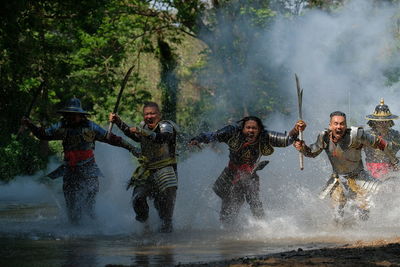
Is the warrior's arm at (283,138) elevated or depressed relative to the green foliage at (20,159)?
depressed

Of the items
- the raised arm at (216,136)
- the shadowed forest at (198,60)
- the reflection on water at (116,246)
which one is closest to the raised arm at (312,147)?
the raised arm at (216,136)

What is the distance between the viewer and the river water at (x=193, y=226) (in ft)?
25.4

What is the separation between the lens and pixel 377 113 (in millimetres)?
11789

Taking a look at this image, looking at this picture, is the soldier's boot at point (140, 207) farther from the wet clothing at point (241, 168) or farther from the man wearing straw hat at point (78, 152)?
the wet clothing at point (241, 168)

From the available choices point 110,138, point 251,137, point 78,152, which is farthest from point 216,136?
point 78,152

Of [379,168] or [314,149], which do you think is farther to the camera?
[379,168]

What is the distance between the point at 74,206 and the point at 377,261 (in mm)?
5125

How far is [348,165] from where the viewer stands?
987cm

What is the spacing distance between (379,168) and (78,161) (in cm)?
422

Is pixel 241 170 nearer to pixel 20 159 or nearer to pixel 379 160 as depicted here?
pixel 379 160

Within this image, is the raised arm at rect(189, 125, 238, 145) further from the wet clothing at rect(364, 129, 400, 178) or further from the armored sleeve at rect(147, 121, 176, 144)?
the wet clothing at rect(364, 129, 400, 178)

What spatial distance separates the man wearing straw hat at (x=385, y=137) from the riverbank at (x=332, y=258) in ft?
14.2

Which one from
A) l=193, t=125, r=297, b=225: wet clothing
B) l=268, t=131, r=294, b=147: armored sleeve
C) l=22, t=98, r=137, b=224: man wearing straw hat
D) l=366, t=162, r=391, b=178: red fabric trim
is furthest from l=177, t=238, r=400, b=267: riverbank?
l=366, t=162, r=391, b=178: red fabric trim

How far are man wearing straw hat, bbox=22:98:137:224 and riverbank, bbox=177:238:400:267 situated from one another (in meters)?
3.96
